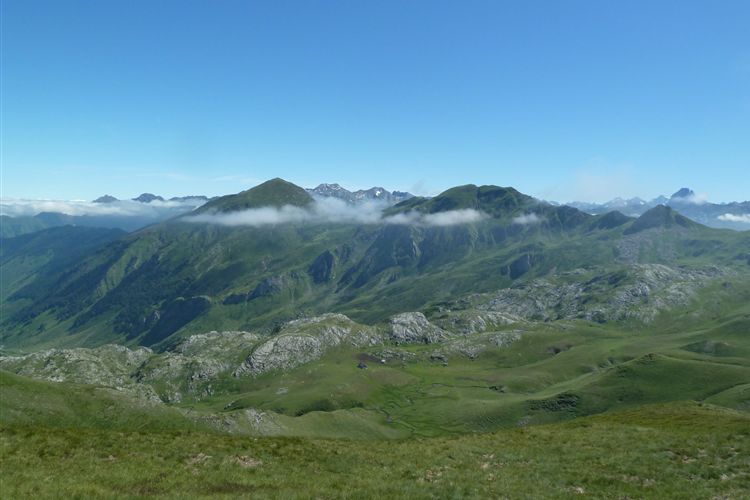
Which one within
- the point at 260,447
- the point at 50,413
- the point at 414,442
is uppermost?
the point at 260,447

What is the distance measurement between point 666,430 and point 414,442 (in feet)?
90.9

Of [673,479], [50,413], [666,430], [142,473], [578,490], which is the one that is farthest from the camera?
[50,413]

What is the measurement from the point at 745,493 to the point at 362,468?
25.5 meters

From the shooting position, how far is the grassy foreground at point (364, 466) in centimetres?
2725

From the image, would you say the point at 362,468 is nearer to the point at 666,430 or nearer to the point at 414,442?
the point at 414,442

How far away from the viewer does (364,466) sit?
119 ft

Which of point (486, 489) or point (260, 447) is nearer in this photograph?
point (486, 489)

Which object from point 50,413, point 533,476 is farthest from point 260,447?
point 50,413

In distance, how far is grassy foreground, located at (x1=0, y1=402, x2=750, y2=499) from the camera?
89.4 ft

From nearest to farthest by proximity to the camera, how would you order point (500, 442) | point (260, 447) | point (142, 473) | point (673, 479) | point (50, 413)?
point (142, 473)
point (673, 479)
point (260, 447)
point (500, 442)
point (50, 413)

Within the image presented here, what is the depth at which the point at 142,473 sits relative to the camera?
29.0 metres

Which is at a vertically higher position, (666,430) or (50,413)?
(666,430)

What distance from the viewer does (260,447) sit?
127ft

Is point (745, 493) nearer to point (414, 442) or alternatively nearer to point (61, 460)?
point (414, 442)
